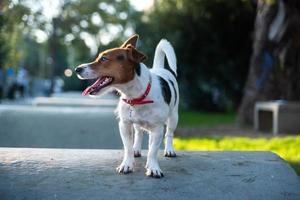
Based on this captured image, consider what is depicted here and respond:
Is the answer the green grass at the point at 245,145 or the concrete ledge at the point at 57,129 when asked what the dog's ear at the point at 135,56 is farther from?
the green grass at the point at 245,145

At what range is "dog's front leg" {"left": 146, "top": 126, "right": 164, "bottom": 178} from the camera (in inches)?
169

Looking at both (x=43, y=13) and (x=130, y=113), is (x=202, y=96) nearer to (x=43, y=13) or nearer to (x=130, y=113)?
(x=43, y=13)

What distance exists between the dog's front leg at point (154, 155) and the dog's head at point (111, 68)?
586 mm

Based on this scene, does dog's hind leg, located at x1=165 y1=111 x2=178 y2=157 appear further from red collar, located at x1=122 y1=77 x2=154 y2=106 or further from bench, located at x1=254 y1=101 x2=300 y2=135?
bench, located at x1=254 y1=101 x2=300 y2=135

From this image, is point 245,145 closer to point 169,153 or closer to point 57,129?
point 57,129

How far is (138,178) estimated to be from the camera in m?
4.21

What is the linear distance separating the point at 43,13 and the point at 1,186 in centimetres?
1953

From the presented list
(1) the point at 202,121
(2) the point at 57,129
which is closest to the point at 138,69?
(2) the point at 57,129

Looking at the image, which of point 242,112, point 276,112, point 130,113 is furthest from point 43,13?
point 130,113

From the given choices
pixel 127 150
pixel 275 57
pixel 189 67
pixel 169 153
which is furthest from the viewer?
pixel 189 67

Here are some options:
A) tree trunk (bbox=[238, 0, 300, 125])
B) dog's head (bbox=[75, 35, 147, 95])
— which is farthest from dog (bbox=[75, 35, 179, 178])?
tree trunk (bbox=[238, 0, 300, 125])

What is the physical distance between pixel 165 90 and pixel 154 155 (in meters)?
0.70

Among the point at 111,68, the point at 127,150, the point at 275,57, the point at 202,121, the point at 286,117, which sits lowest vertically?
the point at 202,121

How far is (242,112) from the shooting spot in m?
14.8
